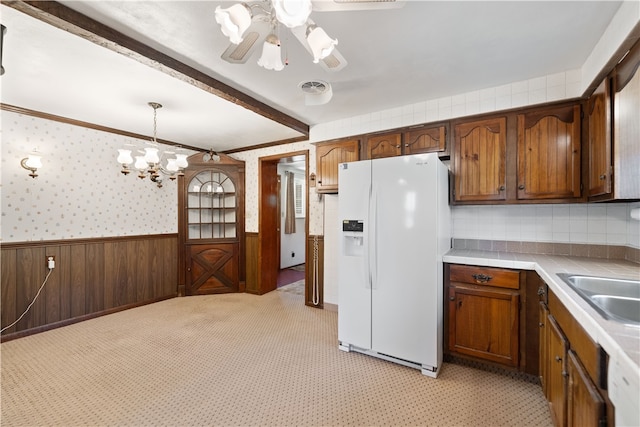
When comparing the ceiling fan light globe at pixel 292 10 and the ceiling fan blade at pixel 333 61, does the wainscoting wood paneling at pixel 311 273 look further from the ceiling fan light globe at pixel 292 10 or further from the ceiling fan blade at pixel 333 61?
the ceiling fan light globe at pixel 292 10

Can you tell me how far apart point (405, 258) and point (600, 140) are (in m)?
1.53

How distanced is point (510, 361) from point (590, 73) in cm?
217

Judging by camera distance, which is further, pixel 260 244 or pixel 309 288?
pixel 260 244

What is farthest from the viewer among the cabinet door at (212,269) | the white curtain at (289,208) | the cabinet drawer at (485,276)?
the white curtain at (289,208)

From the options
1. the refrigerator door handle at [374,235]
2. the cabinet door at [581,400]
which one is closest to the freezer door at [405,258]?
the refrigerator door handle at [374,235]

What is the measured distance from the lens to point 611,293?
5.33 feet

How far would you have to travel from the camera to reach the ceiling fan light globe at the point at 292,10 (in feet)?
3.46

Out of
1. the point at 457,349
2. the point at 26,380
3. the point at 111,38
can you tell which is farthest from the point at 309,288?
the point at 111,38

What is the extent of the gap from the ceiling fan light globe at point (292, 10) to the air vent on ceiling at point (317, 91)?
1126mm

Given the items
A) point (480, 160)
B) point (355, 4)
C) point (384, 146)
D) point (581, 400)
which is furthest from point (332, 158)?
point (581, 400)

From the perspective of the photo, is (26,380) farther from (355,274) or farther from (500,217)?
(500,217)

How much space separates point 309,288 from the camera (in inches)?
156

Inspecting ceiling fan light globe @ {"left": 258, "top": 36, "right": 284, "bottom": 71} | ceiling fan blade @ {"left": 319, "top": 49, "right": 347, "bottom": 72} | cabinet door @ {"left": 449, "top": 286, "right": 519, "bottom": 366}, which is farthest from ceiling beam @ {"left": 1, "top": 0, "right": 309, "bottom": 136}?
cabinet door @ {"left": 449, "top": 286, "right": 519, "bottom": 366}

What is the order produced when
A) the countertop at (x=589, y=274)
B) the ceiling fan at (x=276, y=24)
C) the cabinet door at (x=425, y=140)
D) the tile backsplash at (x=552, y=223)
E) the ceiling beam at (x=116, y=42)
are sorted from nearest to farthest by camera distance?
the countertop at (x=589, y=274) → the ceiling fan at (x=276, y=24) → the ceiling beam at (x=116, y=42) → the tile backsplash at (x=552, y=223) → the cabinet door at (x=425, y=140)
